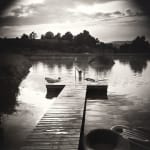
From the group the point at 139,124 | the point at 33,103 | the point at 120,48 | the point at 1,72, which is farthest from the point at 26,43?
the point at 139,124

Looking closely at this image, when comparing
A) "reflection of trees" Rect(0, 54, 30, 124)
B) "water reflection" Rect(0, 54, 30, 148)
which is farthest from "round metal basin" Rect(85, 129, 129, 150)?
"reflection of trees" Rect(0, 54, 30, 124)

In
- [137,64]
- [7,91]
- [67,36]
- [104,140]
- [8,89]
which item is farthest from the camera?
[67,36]

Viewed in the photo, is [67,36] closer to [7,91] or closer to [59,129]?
[7,91]

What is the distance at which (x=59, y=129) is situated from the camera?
10.6ft

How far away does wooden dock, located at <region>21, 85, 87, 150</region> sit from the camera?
2.71 metres

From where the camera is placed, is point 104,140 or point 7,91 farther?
point 7,91

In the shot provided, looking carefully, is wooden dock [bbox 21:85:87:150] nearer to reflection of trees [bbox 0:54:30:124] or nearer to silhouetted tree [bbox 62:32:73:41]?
reflection of trees [bbox 0:54:30:124]

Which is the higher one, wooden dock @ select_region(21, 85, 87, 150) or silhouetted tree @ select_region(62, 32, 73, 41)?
silhouetted tree @ select_region(62, 32, 73, 41)

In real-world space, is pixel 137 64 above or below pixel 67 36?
below

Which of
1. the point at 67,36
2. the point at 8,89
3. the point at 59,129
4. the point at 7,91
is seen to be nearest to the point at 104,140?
the point at 59,129

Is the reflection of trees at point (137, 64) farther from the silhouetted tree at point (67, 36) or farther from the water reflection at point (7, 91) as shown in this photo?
the silhouetted tree at point (67, 36)

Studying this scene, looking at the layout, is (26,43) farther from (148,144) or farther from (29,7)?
(148,144)

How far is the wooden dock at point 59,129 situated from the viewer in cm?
271

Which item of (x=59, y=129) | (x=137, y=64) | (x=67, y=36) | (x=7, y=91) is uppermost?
(x=67, y=36)
